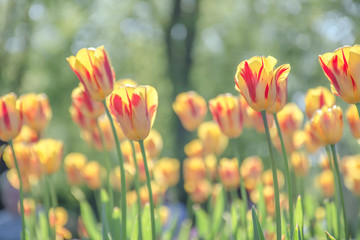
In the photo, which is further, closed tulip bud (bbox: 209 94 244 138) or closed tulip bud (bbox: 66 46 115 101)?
closed tulip bud (bbox: 209 94 244 138)

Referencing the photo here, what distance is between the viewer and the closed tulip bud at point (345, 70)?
49.6 inches

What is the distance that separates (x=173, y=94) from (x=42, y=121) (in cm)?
818

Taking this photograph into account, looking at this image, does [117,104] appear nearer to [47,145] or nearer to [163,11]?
[47,145]

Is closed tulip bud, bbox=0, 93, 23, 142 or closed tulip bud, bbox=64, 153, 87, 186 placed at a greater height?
closed tulip bud, bbox=0, 93, 23, 142

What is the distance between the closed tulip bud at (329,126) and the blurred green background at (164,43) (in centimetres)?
718

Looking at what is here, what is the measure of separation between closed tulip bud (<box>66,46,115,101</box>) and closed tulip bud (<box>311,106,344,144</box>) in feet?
2.38

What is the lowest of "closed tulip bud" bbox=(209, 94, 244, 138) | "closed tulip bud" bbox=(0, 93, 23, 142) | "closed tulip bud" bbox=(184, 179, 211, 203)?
"closed tulip bud" bbox=(184, 179, 211, 203)

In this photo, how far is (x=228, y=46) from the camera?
11945 millimetres

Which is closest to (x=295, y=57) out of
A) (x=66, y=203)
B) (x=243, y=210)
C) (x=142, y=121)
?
(x=66, y=203)

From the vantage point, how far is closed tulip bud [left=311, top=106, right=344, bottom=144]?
57.3 inches

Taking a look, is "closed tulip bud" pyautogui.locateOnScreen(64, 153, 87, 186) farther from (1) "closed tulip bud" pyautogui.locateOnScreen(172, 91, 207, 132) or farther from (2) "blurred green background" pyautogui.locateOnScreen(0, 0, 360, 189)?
(2) "blurred green background" pyautogui.locateOnScreen(0, 0, 360, 189)

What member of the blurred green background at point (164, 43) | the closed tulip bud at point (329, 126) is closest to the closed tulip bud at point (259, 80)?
the closed tulip bud at point (329, 126)

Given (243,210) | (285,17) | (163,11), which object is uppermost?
(163,11)

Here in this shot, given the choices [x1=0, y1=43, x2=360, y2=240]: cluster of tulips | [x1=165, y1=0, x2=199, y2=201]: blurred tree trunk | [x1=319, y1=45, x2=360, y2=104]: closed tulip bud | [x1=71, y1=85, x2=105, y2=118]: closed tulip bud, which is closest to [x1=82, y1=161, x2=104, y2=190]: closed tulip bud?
[x1=0, y1=43, x2=360, y2=240]: cluster of tulips
